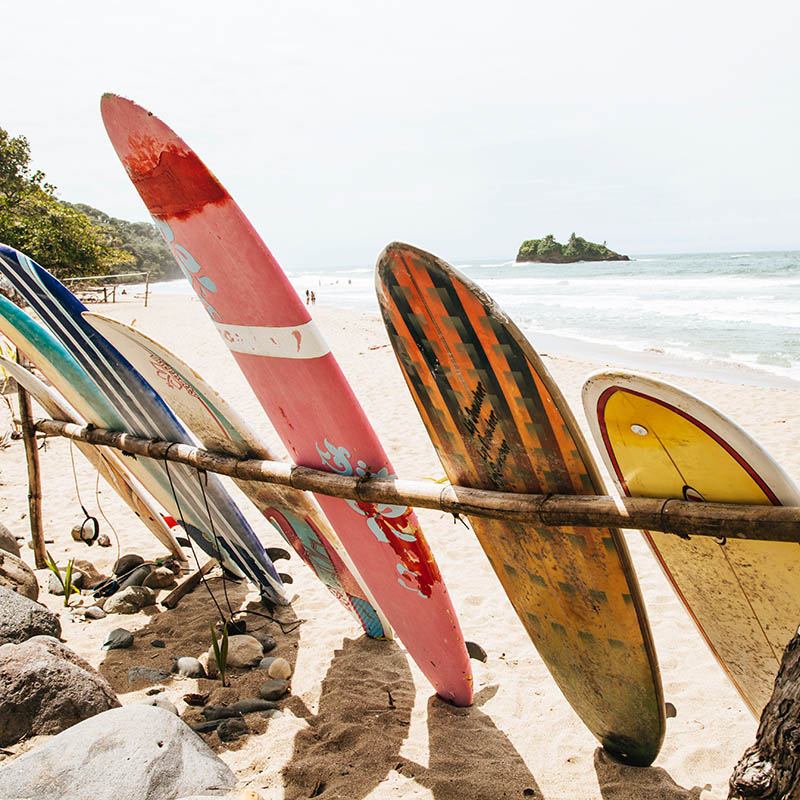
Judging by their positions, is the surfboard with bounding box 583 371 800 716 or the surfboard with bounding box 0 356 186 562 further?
the surfboard with bounding box 0 356 186 562

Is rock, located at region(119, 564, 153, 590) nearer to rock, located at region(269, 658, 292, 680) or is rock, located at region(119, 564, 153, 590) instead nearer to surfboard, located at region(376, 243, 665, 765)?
rock, located at region(269, 658, 292, 680)

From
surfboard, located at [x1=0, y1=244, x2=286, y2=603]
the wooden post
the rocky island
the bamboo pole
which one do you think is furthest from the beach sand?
the rocky island

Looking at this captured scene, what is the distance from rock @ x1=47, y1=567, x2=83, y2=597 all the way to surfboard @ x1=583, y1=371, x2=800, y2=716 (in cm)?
309

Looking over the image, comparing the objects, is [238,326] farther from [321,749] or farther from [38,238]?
[38,238]

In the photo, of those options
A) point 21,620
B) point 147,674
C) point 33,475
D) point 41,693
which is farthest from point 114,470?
point 41,693

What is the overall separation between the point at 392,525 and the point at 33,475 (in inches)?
102

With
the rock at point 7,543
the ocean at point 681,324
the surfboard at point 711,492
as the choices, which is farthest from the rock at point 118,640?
the ocean at point 681,324

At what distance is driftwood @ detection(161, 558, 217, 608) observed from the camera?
3.38 m

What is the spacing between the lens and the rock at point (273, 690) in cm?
255

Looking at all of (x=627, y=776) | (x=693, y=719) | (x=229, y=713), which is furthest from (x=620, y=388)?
(x=229, y=713)

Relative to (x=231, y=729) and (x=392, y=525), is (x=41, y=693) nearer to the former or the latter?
(x=231, y=729)

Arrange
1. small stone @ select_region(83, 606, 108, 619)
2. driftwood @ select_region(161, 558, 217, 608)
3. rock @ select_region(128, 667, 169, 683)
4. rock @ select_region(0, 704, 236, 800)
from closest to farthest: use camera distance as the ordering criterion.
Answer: rock @ select_region(0, 704, 236, 800)
rock @ select_region(128, 667, 169, 683)
small stone @ select_region(83, 606, 108, 619)
driftwood @ select_region(161, 558, 217, 608)

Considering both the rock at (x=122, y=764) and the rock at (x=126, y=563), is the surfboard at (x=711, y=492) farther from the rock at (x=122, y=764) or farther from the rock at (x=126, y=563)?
the rock at (x=126, y=563)

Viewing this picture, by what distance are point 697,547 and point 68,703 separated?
2.04 metres
